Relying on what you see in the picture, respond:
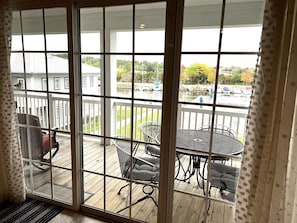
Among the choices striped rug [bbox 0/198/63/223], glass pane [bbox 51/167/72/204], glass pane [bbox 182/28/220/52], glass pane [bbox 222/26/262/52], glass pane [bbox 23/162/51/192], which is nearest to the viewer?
glass pane [bbox 222/26/262/52]

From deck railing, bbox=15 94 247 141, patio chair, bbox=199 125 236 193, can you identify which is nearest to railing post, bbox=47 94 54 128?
deck railing, bbox=15 94 247 141

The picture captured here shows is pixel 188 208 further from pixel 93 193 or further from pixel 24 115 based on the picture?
pixel 24 115

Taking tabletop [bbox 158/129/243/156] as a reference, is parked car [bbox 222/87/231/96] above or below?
above

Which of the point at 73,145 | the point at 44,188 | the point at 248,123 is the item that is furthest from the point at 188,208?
the point at 44,188

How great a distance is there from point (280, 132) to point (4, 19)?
8.47 ft

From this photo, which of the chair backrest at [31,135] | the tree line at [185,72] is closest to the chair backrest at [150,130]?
the tree line at [185,72]

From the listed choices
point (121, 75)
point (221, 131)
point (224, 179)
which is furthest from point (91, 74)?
point (224, 179)

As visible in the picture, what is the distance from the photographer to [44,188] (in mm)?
2602

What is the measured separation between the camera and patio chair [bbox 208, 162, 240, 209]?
1.81 metres

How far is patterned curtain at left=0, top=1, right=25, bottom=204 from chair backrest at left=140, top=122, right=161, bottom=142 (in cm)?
141

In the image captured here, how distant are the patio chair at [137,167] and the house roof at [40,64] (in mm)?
783

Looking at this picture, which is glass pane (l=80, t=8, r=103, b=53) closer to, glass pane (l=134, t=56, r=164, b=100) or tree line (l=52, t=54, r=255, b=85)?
tree line (l=52, t=54, r=255, b=85)

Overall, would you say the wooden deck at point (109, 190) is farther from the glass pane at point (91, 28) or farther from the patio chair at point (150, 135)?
the glass pane at point (91, 28)

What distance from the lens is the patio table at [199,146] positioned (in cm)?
178
